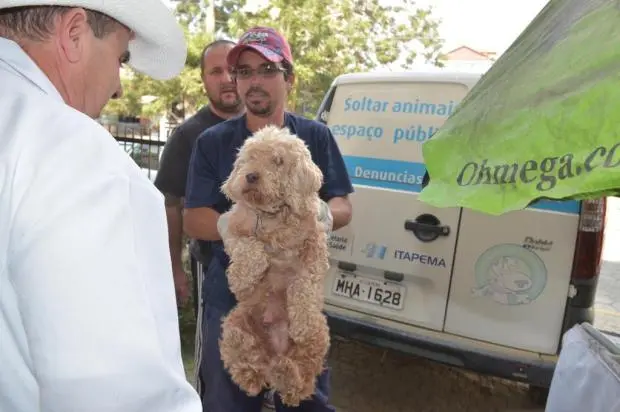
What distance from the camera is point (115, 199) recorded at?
1013mm

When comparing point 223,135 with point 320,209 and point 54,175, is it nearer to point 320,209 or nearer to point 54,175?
point 320,209

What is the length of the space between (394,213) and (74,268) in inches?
135

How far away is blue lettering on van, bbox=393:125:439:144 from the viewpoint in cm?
413

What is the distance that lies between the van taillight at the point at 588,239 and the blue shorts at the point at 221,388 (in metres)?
1.98

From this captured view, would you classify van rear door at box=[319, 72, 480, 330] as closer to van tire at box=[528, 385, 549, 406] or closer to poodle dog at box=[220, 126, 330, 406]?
van tire at box=[528, 385, 549, 406]

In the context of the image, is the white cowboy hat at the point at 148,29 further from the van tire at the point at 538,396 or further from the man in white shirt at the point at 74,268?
the van tire at the point at 538,396

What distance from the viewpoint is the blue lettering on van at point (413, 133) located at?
413 centimetres

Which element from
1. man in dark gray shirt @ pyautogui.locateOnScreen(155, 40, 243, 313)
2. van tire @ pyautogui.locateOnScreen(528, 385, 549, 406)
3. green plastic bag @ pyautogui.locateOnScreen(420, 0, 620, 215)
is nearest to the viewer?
green plastic bag @ pyautogui.locateOnScreen(420, 0, 620, 215)

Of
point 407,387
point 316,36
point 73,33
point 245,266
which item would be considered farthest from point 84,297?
point 316,36

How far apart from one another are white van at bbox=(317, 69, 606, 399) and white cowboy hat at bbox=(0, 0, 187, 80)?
212 cm

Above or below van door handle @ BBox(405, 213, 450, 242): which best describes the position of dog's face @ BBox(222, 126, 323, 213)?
above

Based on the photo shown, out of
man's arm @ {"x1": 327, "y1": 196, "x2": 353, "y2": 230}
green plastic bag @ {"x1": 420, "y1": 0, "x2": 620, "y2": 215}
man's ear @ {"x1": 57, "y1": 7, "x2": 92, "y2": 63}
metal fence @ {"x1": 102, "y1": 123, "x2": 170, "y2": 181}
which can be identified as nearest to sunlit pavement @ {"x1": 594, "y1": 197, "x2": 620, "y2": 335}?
man's arm @ {"x1": 327, "y1": 196, "x2": 353, "y2": 230}

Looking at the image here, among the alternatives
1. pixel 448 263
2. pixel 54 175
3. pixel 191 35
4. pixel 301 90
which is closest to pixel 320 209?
pixel 448 263

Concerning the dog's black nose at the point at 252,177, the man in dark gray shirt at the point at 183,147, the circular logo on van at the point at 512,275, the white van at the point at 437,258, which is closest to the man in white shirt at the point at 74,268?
the dog's black nose at the point at 252,177
